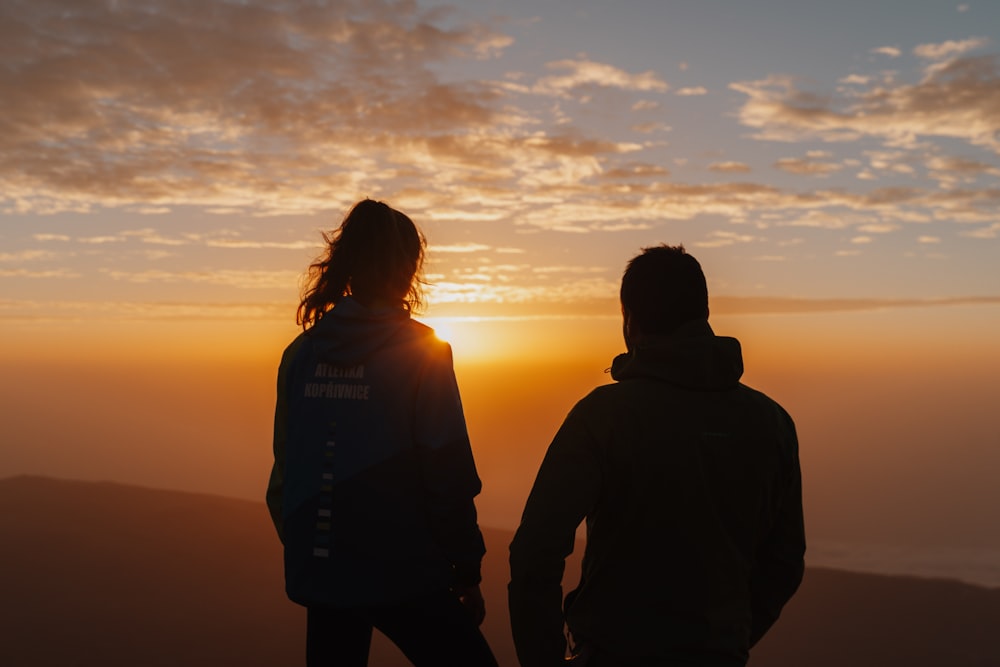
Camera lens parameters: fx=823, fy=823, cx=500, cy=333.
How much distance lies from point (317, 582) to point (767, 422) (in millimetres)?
1487

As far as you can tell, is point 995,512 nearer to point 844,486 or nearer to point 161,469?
point 844,486

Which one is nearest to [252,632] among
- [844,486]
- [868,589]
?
[868,589]

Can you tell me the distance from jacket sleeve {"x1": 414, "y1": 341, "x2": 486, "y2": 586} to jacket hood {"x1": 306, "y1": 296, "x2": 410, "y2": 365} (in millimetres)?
176

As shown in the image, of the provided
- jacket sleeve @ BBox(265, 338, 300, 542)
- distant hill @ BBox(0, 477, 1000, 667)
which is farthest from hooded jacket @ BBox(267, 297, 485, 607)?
distant hill @ BBox(0, 477, 1000, 667)

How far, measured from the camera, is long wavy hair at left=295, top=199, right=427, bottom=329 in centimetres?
287

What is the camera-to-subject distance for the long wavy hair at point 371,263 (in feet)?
9.41

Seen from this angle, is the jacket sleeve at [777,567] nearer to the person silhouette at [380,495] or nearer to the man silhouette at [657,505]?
the man silhouette at [657,505]

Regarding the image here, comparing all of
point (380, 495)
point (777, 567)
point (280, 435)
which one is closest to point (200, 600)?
point (280, 435)

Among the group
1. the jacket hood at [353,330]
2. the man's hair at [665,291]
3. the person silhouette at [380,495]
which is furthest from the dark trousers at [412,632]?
the man's hair at [665,291]

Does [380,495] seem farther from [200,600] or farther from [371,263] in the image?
[200,600]

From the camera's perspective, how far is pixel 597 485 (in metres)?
2.08

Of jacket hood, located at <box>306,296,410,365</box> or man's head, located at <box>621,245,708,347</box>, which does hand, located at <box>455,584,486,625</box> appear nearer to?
jacket hood, located at <box>306,296,410,365</box>

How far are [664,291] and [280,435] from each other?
1.48 metres

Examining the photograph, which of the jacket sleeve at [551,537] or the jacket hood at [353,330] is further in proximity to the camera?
the jacket hood at [353,330]
